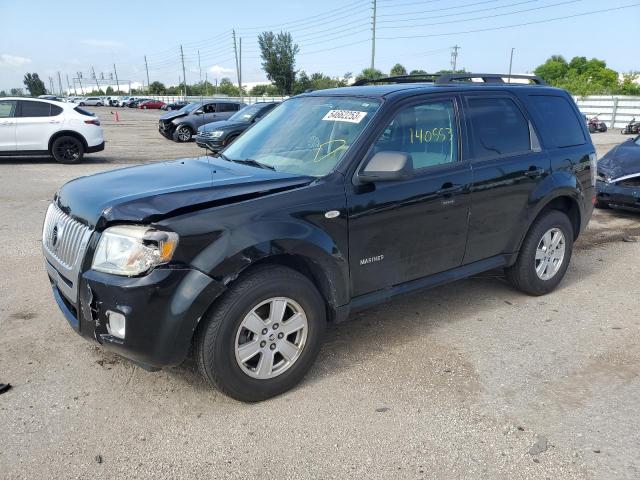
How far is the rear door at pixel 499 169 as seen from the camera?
4.13 m

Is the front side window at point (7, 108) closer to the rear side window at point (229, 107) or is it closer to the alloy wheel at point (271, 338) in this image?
the rear side window at point (229, 107)

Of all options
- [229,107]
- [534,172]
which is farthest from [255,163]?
[229,107]

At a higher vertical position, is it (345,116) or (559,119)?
(345,116)

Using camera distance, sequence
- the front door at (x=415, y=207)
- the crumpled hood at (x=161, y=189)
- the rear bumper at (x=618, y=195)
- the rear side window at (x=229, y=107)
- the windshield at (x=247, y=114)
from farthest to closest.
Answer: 1. the rear side window at (x=229, y=107)
2. the windshield at (x=247, y=114)
3. the rear bumper at (x=618, y=195)
4. the front door at (x=415, y=207)
5. the crumpled hood at (x=161, y=189)

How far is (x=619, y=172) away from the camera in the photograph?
812 cm

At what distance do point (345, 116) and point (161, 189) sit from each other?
4.73 ft

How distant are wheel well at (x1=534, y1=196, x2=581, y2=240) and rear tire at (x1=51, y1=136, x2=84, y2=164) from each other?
12387 millimetres

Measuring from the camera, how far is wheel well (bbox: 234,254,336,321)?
10.3 ft

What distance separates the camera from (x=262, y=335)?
307cm

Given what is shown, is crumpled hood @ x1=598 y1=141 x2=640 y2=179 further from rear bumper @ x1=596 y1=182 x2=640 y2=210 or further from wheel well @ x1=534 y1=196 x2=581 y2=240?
wheel well @ x1=534 y1=196 x2=581 y2=240

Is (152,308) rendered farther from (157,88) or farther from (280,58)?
(157,88)

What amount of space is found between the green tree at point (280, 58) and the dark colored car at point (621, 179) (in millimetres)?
64584

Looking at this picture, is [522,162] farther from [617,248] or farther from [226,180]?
[617,248]

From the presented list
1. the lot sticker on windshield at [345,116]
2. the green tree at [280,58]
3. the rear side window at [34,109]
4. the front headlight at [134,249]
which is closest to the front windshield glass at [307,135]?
the lot sticker on windshield at [345,116]
